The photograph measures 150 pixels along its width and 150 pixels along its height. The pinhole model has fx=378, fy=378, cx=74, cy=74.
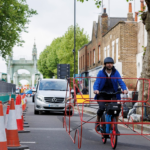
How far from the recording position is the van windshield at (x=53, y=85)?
19.9 m

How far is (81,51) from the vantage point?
5531 cm

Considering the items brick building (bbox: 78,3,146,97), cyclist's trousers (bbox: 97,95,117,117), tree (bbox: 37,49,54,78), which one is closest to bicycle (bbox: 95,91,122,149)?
cyclist's trousers (bbox: 97,95,117,117)

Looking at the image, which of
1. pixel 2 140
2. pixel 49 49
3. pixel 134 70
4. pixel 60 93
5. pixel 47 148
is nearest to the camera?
pixel 2 140

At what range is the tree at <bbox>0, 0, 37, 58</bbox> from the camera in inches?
1272

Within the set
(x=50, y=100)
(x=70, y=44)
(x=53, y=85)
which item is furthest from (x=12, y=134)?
(x=70, y=44)

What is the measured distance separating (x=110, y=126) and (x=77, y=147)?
0.82 meters

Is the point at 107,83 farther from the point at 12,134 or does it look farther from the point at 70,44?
the point at 70,44

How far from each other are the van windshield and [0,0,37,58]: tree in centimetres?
1270

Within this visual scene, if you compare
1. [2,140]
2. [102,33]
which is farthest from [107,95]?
[102,33]

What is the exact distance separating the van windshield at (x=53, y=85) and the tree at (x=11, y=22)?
500 inches

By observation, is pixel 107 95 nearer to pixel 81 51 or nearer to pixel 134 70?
pixel 134 70

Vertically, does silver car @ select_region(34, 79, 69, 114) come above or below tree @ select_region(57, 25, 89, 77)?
below

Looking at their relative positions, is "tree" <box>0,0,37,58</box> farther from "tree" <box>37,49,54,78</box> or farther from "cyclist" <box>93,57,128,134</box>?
A: "tree" <box>37,49,54,78</box>

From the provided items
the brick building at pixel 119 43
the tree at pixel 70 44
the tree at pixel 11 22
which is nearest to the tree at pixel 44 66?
the tree at pixel 70 44
